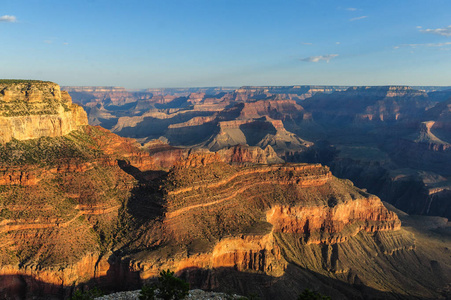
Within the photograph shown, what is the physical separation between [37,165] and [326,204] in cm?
6621

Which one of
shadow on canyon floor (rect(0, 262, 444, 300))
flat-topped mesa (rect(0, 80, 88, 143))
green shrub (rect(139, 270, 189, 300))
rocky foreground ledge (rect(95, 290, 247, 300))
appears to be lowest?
shadow on canyon floor (rect(0, 262, 444, 300))

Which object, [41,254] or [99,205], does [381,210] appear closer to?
[99,205]

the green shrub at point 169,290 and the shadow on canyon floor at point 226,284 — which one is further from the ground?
the green shrub at point 169,290

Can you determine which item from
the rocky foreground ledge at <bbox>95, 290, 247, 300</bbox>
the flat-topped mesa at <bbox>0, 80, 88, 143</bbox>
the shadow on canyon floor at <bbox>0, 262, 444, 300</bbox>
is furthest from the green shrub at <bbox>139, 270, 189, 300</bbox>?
the flat-topped mesa at <bbox>0, 80, 88, 143</bbox>

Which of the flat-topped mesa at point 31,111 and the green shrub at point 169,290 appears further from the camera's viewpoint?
the flat-topped mesa at point 31,111

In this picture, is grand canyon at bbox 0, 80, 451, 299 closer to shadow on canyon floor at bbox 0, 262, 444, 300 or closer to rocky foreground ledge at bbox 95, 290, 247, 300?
shadow on canyon floor at bbox 0, 262, 444, 300

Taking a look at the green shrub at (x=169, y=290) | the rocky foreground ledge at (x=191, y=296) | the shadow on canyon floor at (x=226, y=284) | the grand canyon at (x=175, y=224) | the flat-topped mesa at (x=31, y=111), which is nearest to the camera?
the green shrub at (x=169, y=290)

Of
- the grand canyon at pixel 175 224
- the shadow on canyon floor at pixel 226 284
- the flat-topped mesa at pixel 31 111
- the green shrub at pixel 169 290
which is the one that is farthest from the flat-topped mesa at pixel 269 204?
the flat-topped mesa at pixel 31 111

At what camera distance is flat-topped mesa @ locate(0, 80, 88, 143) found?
6894cm

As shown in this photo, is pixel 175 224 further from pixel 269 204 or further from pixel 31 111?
pixel 31 111

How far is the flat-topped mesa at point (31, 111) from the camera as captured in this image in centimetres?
6894

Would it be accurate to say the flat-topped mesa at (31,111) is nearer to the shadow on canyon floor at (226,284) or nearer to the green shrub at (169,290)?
the shadow on canyon floor at (226,284)

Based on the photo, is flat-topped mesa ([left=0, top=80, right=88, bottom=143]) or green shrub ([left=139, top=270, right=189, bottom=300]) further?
flat-topped mesa ([left=0, top=80, right=88, bottom=143])

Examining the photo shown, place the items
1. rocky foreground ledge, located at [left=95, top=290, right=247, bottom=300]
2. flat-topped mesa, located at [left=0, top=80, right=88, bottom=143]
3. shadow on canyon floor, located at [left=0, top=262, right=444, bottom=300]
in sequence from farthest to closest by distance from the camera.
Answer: flat-topped mesa, located at [left=0, top=80, right=88, bottom=143] → shadow on canyon floor, located at [left=0, top=262, right=444, bottom=300] → rocky foreground ledge, located at [left=95, top=290, right=247, bottom=300]
